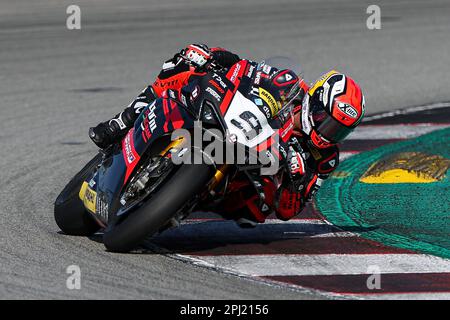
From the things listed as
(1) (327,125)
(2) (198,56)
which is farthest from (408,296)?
(2) (198,56)

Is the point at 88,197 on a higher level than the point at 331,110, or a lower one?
lower

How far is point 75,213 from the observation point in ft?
26.6

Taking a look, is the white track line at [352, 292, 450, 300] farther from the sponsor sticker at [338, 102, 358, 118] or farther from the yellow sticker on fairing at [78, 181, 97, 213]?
the yellow sticker on fairing at [78, 181, 97, 213]

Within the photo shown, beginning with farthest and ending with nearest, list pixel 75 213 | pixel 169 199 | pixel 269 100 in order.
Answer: pixel 75 213
pixel 269 100
pixel 169 199

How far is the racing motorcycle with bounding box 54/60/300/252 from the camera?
273 inches

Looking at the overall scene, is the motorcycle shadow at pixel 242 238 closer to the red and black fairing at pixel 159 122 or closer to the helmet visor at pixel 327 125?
the red and black fairing at pixel 159 122

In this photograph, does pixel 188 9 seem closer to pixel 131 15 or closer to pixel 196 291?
pixel 131 15

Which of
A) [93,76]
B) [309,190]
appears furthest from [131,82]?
[309,190]

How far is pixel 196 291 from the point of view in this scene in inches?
270

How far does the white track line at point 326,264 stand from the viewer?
7.46 meters

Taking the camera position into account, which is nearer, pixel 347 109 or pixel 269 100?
pixel 269 100

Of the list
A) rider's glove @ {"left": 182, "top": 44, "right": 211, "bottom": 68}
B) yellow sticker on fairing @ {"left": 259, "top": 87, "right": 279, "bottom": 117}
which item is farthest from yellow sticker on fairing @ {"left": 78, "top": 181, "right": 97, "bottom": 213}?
yellow sticker on fairing @ {"left": 259, "top": 87, "right": 279, "bottom": 117}

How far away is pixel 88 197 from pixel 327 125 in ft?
5.87

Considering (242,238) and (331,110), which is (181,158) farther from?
(242,238)
